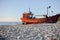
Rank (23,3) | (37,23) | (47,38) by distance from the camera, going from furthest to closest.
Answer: (37,23)
(23,3)
(47,38)

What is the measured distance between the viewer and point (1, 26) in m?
4.14

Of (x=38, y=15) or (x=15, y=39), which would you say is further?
(x=38, y=15)

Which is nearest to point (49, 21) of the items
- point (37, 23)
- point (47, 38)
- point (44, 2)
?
point (37, 23)

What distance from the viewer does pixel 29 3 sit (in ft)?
12.8

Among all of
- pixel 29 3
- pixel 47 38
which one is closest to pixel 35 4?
pixel 29 3

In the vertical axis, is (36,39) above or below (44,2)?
below

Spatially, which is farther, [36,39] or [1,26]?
[1,26]

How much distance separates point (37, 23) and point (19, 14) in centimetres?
47

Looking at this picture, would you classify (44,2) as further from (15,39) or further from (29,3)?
(15,39)

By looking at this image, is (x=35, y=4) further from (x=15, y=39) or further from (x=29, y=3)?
(x=15, y=39)

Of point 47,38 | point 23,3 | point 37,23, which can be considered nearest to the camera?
point 47,38

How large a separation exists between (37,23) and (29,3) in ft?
1.63

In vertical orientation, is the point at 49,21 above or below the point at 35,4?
below

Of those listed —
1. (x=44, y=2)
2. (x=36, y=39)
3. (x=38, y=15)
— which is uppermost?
(x=44, y=2)
